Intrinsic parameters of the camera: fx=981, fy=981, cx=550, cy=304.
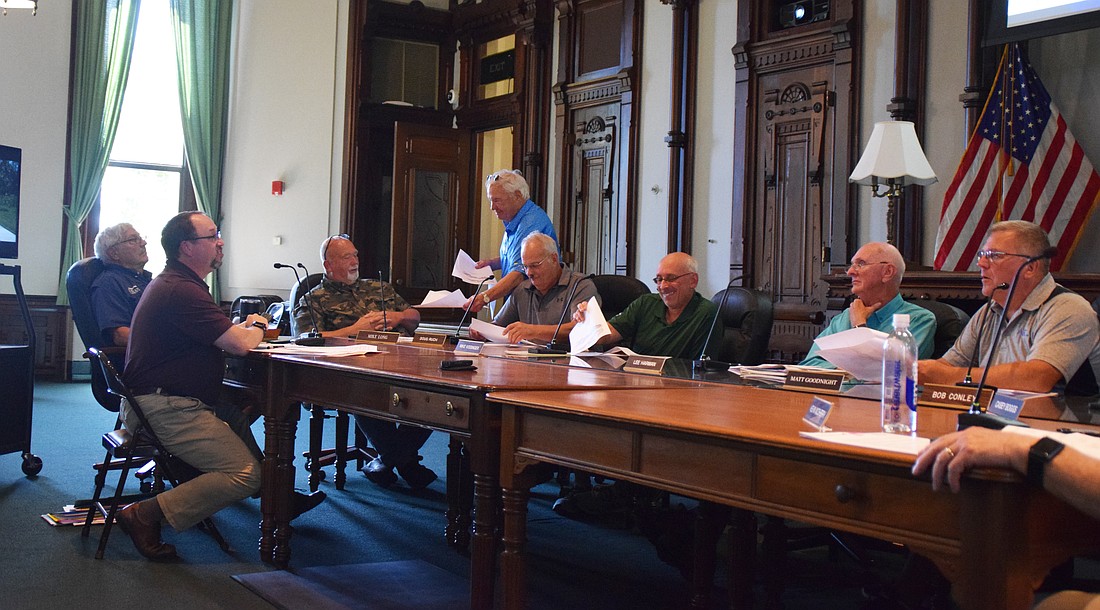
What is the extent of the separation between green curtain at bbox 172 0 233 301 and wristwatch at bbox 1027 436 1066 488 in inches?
327

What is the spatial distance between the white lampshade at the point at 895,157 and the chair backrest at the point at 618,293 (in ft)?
3.99

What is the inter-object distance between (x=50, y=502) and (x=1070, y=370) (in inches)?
143

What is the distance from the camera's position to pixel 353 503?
13.4 ft

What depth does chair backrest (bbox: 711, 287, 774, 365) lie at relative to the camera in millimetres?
3785

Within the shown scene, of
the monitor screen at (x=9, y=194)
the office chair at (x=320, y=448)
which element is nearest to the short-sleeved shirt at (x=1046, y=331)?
the office chair at (x=320, y=448)

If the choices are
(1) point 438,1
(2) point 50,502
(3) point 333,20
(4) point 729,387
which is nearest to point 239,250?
(3) point 333,20

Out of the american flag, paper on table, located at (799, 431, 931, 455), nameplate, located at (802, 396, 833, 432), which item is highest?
the american flag

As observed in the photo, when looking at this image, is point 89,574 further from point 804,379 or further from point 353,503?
point 804,379

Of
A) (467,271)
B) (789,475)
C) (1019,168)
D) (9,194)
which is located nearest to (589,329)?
(467,271)

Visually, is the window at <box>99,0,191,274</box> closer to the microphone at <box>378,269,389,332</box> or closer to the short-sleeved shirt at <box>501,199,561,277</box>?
the microphone at <box>378,269,389,332</box>

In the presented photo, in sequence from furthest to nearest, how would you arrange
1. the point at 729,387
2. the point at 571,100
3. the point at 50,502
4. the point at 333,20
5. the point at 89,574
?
1. the point at 333,20
2. the point at 571,100
3. the point at 50,502
4. the point at 89,574
5. the point at 729,387

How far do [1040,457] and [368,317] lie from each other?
3692 mm

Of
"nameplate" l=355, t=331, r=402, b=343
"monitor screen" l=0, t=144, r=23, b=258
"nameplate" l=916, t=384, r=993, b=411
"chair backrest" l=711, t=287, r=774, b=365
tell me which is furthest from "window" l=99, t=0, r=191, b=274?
"nameplate" l=916, t=384, r=993, b=411

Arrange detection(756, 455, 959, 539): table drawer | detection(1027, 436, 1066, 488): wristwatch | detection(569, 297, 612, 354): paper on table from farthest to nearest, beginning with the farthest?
detection(569, 297, 612, 354): paper on table
detection(756, 455, 959, 539): table drawer
detection(1027, 436, 1066, 488): wristwatch
